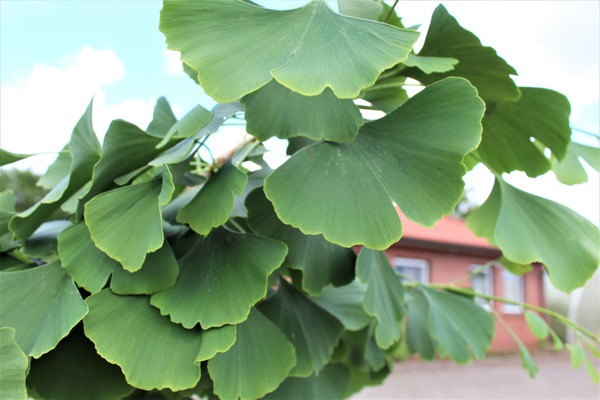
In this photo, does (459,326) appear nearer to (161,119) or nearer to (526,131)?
(526,131)

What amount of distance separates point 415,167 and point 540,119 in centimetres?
32

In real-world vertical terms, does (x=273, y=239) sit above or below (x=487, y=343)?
above

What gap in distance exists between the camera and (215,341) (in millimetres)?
652

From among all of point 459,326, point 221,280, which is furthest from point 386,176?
point 459,326

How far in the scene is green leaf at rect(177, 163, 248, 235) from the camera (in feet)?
2.25

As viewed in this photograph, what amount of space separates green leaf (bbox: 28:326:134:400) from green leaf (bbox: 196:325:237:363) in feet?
0.52

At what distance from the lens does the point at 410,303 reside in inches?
51.6

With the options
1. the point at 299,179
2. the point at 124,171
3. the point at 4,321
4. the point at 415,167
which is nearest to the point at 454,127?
the point at 415,167

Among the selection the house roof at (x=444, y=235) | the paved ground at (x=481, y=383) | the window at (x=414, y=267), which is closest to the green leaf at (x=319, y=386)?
the paved ground at (x=481, y=383)

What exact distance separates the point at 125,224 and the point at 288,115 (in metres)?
0.23

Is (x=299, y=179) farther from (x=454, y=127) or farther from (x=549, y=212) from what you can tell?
(x=549, y=212)

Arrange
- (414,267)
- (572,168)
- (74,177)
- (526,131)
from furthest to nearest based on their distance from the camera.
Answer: (414,267) → (572,168) → (526,131) → (74,177)

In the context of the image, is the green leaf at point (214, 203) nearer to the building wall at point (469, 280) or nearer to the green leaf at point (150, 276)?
the green leaf at point (150, 276)

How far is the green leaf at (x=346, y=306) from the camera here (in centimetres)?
99
